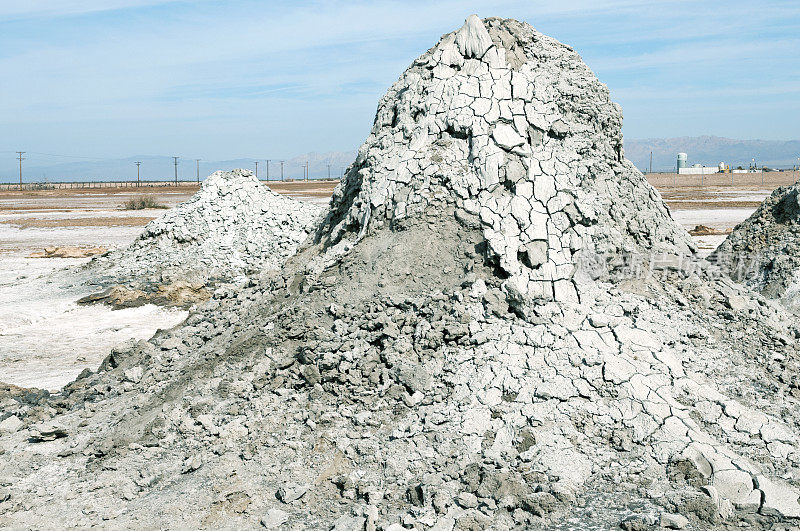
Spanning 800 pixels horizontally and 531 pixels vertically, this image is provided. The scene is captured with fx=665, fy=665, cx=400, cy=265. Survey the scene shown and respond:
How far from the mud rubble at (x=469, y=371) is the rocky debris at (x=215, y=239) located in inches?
286

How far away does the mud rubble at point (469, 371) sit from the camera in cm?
432

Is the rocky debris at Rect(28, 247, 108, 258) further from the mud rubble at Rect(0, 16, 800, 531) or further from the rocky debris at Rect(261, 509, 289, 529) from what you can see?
the rocky debris at Rect(261, 509, 289, 529)

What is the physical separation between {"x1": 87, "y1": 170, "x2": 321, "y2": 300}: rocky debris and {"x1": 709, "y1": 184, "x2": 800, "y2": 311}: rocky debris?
7989mm

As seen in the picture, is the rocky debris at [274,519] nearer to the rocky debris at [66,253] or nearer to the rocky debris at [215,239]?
the rocky debris at [215,239]

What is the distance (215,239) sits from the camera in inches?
590

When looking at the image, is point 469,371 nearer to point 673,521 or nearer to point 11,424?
point 673,521

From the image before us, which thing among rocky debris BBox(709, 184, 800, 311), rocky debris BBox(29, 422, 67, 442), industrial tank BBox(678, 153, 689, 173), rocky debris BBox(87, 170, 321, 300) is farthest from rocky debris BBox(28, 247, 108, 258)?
industrial tank BBox(678, 153, 689, 173)

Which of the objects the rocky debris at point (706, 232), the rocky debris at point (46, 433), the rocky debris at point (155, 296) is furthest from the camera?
the rocky debris at point (706, 232)

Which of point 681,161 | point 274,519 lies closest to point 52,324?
point 274,519

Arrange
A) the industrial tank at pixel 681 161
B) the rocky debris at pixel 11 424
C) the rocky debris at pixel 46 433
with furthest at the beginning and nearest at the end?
the industrial tank at pixel 681 161
the rocky debris at pixel 11 424
the rocky debris at pixel 46 433

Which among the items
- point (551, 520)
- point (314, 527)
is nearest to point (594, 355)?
point (551, 520)

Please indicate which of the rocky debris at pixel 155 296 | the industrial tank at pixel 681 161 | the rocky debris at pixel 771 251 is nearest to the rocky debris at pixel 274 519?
the rocky debris at pixel 771 251

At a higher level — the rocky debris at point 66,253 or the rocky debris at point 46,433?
the rocky debris at point 66,253

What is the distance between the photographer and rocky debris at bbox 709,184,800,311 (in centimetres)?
855
